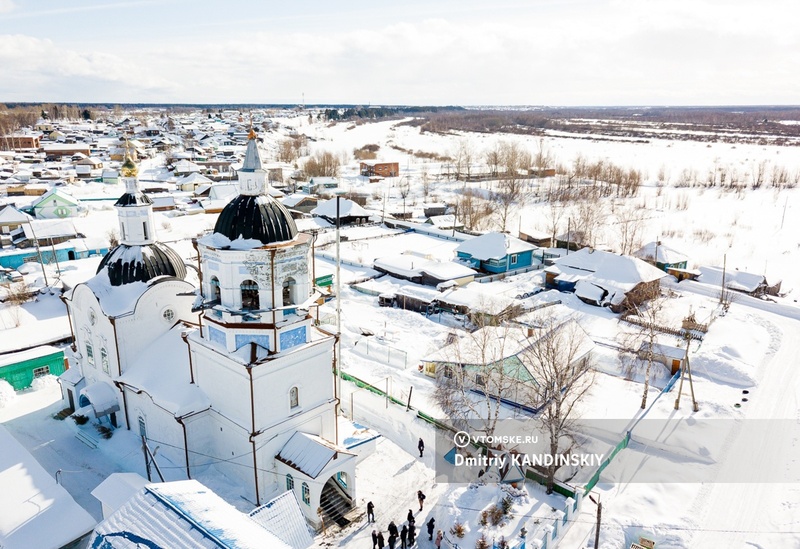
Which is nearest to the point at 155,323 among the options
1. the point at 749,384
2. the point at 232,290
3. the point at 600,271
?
the point at 232,290

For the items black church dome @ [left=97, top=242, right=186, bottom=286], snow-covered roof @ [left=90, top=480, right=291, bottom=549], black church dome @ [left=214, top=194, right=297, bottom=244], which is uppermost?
black church dome @ [left=214, top=194, right=297, bottom=244]

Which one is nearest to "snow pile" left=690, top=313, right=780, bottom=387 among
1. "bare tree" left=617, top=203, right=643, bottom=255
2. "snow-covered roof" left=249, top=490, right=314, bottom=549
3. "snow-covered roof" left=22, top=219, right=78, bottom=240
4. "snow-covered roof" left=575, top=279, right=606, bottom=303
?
"snow-covered roof" left=575, top=279, right=606, bottom=303

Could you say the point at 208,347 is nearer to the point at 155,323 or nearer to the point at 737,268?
the point at 155,323

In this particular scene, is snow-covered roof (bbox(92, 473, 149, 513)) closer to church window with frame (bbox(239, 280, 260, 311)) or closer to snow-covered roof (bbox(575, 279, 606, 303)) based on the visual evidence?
church window with frame (bbox(239, 280, 260, 311))

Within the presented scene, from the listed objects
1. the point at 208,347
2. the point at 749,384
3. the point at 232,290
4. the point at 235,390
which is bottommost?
the point at 749,384

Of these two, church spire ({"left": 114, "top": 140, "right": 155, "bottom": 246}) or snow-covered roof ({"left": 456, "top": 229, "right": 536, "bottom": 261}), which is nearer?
church spire ({"left": 114, "top": 140, "right": 155, "bottom": 246})

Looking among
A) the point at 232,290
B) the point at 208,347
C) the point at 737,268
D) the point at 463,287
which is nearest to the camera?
the point at 232,290

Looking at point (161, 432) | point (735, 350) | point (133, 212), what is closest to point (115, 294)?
point (133, 212)
